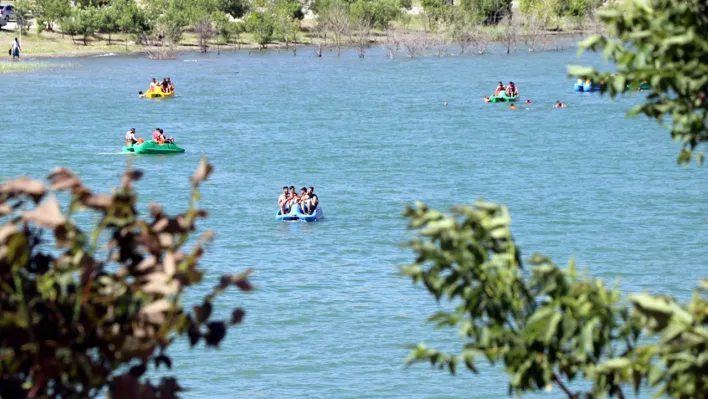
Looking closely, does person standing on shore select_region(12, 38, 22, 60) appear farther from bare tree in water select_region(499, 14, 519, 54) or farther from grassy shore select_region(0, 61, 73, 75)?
bare tree in water select_region(499, 14, 519, 54)

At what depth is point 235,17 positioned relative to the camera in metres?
118

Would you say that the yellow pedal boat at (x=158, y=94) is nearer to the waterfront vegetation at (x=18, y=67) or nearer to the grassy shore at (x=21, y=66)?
the grassy shore at (x=21, y=66)

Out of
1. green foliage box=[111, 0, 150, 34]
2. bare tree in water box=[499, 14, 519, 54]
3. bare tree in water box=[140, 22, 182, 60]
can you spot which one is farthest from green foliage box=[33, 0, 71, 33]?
bare tree in water box=[499, 14, 519, 54]

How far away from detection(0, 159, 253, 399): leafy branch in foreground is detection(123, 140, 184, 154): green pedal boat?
39.7m

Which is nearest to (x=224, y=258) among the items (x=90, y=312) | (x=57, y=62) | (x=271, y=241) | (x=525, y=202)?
(x=271, y=241)

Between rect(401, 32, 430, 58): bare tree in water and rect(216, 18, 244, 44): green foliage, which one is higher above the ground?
rect(216, 18, 244, 44): green foliage

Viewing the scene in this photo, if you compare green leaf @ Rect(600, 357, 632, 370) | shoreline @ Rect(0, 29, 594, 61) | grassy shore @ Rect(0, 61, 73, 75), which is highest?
green leaf @ Rect(600, 357, 632, 370)

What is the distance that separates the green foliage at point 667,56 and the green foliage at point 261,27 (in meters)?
103

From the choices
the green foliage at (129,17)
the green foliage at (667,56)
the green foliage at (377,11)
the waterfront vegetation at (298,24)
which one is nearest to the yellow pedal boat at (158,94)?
the waterfront vegetation at (298,24)

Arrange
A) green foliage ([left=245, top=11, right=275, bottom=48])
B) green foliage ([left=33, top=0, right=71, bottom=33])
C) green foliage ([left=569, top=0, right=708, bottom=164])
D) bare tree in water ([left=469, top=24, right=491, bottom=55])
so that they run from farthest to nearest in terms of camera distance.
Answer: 1. green foliage ([left=245, top=11, right=275, bottom=48])
2. bare tree in water ([left=469, top=24, right=491, bottom=55])
3. green foliage ([left=33, top=0, right=71, bottom=33])
4. green foliage ([left=569, top=0, right=708, bottom=164])

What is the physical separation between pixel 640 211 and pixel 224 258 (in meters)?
12.7

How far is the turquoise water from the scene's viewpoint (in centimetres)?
2114

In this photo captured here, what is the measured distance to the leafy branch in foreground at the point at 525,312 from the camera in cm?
510

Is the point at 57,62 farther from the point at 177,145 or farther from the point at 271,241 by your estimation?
the point at 271,241
